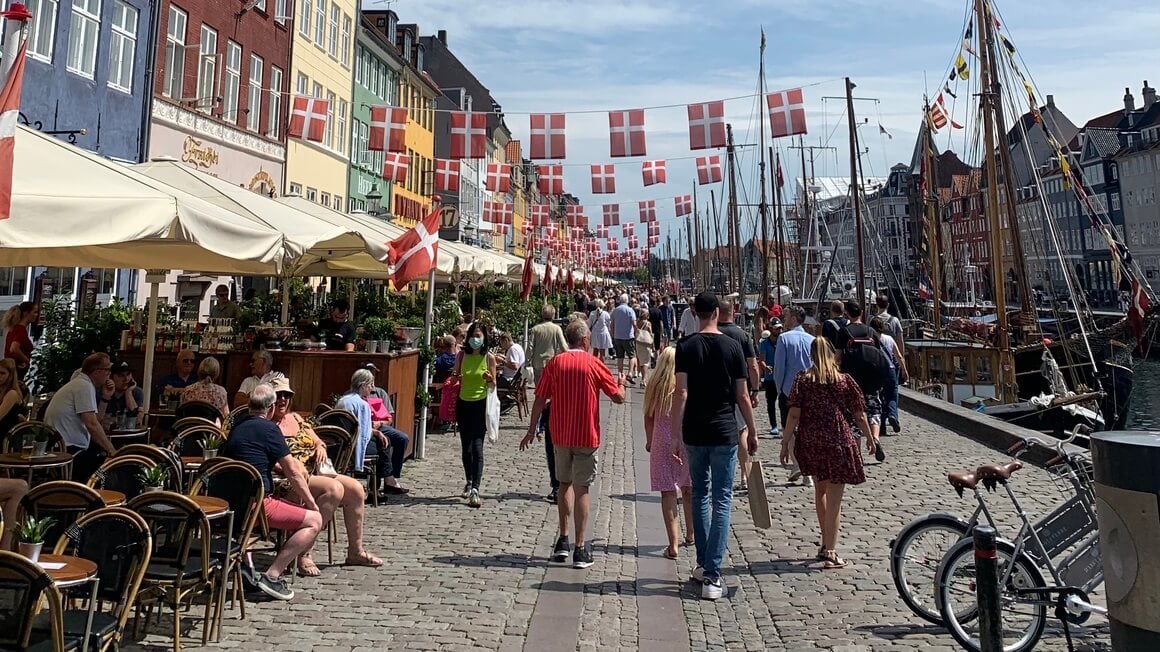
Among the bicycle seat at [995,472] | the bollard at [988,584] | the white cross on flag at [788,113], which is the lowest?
the bollard at [988,584]

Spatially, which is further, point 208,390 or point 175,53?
point 175,53

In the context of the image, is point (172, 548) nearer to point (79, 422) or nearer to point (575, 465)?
point (575, 465)

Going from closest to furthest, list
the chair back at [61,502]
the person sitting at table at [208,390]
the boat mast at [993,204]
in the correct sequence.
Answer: the chair back at [61,502] → the person sitting at table at [208,390] → the boat mast at [993,204]

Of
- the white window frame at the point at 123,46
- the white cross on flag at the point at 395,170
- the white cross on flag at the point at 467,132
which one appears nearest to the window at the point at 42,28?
the white window frame at the point at 123,46

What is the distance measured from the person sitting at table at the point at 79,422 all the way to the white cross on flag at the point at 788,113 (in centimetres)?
1238

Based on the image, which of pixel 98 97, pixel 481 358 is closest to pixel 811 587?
pixel 481 358

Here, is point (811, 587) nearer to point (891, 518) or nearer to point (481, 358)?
point (891, 518)

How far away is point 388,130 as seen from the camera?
1916 cm

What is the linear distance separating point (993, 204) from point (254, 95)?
72.3 ft

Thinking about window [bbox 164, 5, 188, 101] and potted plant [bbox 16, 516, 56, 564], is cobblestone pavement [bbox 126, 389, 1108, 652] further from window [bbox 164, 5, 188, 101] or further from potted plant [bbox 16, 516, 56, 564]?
window [bbox 164, 5, 188, 101]

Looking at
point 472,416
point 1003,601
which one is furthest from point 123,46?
point 1003,601

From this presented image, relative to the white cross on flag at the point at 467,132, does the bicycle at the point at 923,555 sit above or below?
below

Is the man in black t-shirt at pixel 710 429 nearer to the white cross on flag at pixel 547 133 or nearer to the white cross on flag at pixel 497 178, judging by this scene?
the white cross on flag at pixel 547 133

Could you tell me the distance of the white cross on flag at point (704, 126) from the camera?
16.5m
